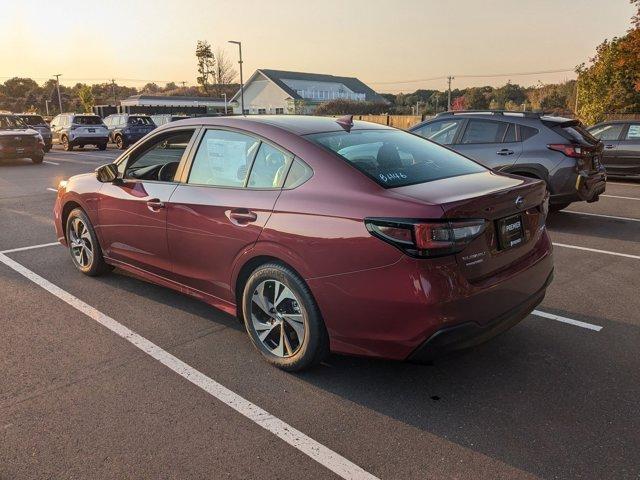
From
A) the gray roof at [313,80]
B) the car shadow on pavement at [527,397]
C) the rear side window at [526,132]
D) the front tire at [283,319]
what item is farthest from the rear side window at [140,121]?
the gray roof at [313,80]

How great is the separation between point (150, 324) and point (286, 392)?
1.59m

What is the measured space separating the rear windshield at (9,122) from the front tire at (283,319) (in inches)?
787

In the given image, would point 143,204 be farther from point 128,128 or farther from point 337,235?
point 128,128

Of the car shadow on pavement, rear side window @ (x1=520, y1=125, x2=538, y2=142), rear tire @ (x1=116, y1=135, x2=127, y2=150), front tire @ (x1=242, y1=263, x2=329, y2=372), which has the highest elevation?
rear side window @ (x1=520, y1=125, x2=538, y2=142)

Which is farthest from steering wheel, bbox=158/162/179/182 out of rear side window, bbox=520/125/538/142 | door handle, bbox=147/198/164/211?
rear side window, bbox=520/125/538/142

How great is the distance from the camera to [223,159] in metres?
3.85

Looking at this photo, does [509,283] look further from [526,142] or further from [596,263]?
[526,142]

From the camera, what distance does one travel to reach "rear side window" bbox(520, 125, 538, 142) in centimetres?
771

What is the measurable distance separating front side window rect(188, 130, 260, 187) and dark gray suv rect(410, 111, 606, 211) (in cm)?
483

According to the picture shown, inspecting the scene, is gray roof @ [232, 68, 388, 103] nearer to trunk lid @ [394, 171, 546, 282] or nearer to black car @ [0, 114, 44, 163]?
black car @ [0, 114, 44, 163]

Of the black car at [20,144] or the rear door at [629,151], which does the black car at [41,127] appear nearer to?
the black car at [20,144]

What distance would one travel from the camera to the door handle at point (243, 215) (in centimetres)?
340

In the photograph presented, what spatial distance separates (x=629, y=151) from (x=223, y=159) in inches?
462

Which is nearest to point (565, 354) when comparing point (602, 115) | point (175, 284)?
point (175, 284)
